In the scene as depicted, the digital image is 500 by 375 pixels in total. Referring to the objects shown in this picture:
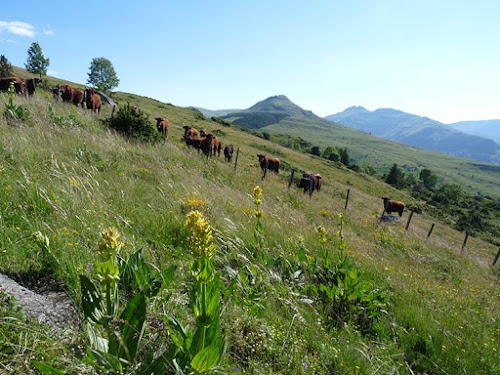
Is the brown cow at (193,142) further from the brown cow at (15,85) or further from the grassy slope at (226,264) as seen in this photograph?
the grassy slope at (226,264)

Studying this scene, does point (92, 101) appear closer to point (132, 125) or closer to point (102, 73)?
point (132, 125)

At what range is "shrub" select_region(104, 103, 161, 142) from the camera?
13312mm

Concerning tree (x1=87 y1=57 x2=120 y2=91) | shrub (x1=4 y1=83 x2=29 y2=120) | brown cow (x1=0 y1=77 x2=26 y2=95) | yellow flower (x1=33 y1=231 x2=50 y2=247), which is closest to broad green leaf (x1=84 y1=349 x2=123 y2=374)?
yellow flower (x1=33 y1=231 x2=50 y2=247)

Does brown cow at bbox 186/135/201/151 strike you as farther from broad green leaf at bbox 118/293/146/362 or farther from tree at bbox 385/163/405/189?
tree at bbox 385/163/405/189

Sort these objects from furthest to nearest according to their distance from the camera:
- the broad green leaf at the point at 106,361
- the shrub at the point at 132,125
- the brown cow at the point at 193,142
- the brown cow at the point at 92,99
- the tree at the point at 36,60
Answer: the tree at the point at 36,60
the brown cow at the point at 193,142
the brown cow at the point at 92,99
the shrub at the point at 132,125
the broad green leaf at the point at 106,361

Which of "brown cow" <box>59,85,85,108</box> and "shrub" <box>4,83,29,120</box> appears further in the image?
"brown cow" <box>59,85,85,108</box>

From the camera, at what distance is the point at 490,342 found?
419cm

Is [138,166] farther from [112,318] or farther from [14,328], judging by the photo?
[112,318]

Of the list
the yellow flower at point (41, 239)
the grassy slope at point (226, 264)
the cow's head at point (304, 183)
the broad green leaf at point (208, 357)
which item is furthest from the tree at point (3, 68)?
the broad green leaf at point (208, 357)

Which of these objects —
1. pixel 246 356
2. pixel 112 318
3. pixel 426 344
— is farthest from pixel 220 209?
pixel 112 318

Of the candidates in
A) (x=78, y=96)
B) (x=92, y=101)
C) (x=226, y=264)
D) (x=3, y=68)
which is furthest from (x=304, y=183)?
(x=3, y=68)

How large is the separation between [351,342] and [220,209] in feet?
11.5

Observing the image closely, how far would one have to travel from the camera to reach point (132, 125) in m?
13.7

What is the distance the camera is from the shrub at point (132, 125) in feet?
43.7
